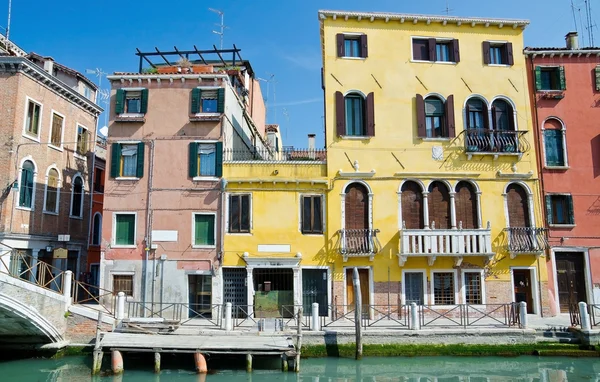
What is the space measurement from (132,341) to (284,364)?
15.2 ft

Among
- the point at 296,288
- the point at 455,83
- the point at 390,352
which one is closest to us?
the point at 390,352

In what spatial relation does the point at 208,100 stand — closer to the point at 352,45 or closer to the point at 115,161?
the point at 115,161

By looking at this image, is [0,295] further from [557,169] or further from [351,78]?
[557,169]

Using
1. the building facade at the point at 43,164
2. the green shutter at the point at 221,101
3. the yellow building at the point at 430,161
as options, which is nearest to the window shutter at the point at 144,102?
the green shutter at the point at 221,101

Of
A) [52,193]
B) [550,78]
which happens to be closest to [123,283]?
[52,193]

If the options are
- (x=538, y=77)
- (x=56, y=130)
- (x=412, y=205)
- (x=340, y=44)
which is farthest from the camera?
(x=56, y=130)

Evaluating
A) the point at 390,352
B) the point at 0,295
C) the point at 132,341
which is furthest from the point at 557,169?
the point at 0,295

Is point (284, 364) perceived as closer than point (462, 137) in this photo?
Yes

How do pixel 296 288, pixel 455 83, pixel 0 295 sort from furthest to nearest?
pixel 455 83 < pixel 296 288 < pixel 0 295

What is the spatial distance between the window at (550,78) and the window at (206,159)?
13.2 meters

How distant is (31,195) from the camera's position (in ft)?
65.0

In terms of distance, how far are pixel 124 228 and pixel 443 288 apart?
1262cm

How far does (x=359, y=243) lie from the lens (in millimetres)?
18656

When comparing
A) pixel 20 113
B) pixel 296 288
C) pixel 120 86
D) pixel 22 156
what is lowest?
pixel 296 288
